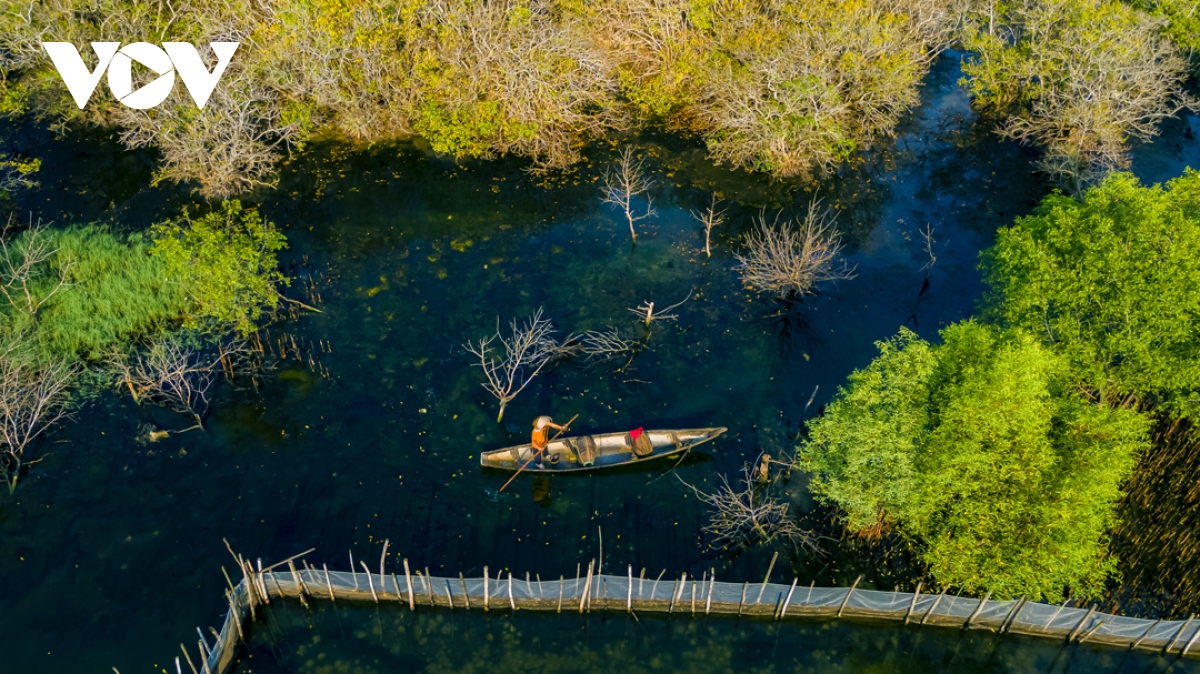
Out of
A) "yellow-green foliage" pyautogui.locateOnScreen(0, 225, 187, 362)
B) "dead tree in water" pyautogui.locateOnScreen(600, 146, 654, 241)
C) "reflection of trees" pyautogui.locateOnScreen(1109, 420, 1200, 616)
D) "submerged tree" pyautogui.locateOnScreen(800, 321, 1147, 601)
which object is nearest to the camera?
"submerged tree" pyautogui.locateOnScreen(800, 321, 1147, 601)

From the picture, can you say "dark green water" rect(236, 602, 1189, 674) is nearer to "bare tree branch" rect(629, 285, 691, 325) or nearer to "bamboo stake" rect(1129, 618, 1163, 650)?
"bamboo stake" rect(1129, 618, 1163, 650)

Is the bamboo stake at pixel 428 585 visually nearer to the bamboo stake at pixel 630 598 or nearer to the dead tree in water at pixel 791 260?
the bamboo stake at pixel 630 598

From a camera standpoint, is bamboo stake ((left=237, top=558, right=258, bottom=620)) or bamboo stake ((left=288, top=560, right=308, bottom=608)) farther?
bamboo stake ((left=288, top=560, right=308, bottom=608))

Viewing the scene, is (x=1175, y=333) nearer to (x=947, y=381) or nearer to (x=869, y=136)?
(x=947, y=381)

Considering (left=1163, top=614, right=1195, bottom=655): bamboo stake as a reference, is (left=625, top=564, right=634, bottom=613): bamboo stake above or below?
above

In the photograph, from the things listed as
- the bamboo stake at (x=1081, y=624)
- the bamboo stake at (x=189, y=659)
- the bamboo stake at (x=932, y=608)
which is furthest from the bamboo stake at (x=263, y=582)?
the bamboo stake at (x=1081, y=624)

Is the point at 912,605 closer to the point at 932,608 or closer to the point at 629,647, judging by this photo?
the point at 932,608

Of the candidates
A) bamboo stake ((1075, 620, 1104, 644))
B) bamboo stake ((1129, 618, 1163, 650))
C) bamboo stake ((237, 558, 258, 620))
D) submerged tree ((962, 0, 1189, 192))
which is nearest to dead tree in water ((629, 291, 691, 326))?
bamboo stake ((237, 558, 258, 620))

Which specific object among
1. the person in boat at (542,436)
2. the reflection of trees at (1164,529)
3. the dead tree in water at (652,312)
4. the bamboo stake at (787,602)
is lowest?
the reflection of trees at (1164,529)
